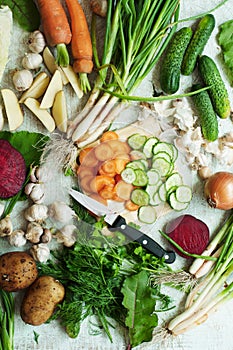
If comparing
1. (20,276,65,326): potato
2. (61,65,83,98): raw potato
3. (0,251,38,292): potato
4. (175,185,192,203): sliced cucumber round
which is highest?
(61,65,83,98): raw potato

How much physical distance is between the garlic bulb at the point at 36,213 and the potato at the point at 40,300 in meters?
0.18

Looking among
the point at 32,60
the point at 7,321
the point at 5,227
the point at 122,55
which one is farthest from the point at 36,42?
the point at 7,321

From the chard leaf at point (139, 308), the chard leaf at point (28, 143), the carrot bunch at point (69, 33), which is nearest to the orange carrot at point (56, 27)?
the carrot bunch at point (69, 33)

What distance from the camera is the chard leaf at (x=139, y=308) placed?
2.07 m

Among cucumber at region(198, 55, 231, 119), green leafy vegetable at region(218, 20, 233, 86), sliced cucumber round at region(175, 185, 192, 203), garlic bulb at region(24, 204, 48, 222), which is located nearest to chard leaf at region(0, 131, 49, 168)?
garlic bulb at region(24, 204, 48, 222)

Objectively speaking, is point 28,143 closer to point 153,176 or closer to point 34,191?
point 34,191

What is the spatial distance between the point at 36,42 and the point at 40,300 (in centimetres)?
78

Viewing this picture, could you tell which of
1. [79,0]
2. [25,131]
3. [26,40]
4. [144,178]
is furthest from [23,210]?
[79,0]

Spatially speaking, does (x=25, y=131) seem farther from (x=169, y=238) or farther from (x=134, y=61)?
(x=169, y=238)

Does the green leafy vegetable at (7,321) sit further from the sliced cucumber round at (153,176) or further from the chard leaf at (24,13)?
the chard leaf at (24,13)

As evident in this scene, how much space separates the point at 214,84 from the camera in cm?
219

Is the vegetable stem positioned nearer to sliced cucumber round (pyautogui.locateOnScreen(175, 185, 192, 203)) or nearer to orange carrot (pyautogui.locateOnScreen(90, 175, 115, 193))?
orange carrot (pyautogui.locateOnScreen(90, 175, 115, 193))

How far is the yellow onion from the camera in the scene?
2.14m

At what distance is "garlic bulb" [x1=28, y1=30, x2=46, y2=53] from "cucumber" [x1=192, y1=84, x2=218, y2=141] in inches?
20.2
